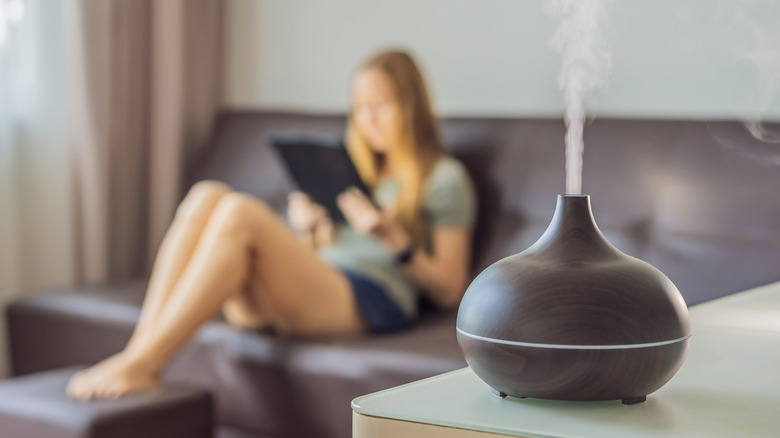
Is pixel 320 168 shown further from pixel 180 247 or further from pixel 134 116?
pixel 134 116

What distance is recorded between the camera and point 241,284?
2027mm

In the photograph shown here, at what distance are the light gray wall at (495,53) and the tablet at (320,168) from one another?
2.17ft

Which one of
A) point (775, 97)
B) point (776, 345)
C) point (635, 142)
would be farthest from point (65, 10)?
point (776, 345)

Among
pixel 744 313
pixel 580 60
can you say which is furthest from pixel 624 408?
pixel 744 313

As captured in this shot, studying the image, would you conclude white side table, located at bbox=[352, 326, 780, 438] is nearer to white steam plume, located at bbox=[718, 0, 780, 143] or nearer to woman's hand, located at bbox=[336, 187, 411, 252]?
white steam plume, located at bbox=[718, 0, 780, 143]

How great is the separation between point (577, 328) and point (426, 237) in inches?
67.9

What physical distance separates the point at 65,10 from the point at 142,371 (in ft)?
4.66

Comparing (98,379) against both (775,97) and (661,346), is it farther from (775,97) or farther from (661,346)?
(775,97)

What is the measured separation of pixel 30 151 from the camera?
283 cm

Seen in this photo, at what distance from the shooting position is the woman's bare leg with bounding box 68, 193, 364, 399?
74.7 inches

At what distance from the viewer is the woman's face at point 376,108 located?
2334 mm

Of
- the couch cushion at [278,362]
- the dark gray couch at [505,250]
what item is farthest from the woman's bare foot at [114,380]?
the dark gray couch at [505,250]

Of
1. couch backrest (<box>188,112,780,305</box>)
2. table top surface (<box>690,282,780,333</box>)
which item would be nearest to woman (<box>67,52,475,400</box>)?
couch backrest (<box>188,112,780,305</box>)

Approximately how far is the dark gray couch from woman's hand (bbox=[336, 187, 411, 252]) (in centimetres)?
20
